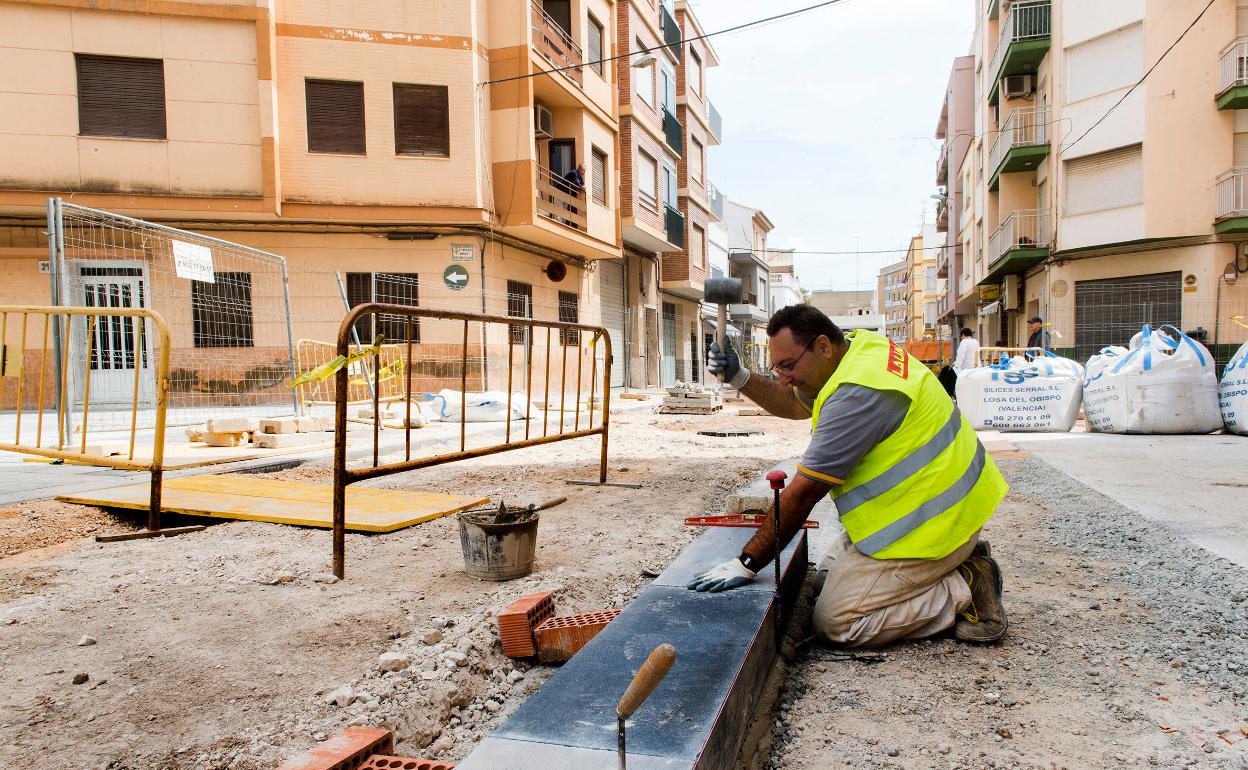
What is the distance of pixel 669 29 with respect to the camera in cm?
2673

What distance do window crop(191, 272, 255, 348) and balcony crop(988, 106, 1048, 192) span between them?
20110 millimetres

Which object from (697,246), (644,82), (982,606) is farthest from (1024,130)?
(982,606)

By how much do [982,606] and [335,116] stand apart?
15146 mm

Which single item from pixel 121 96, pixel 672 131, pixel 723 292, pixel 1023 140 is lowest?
pixel 723 292

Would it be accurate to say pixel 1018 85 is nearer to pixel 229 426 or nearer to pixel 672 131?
pixel 672 131

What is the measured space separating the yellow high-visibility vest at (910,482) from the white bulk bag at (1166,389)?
25.5 feet

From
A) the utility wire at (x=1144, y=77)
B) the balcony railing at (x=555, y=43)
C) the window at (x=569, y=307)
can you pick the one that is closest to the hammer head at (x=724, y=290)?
the balcony railing at (x=555, y=43)

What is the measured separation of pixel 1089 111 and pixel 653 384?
1471 cm

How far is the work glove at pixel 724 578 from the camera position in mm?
2705

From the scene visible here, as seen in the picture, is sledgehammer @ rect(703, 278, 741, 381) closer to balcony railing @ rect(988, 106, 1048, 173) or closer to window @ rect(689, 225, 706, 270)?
balcony railing @ rect(988, 106, 1048, 173)

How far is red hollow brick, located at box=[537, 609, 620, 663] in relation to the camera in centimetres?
254

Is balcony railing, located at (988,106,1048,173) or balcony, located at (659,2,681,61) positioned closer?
balcony railing, located at (988,106,1048,173)

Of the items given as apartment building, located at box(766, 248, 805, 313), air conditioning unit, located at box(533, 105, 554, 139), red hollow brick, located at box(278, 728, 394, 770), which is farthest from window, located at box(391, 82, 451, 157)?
apartment building, located at box(766, 248, 805, 313)

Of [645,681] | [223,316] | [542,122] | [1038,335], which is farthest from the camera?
[542,122]
